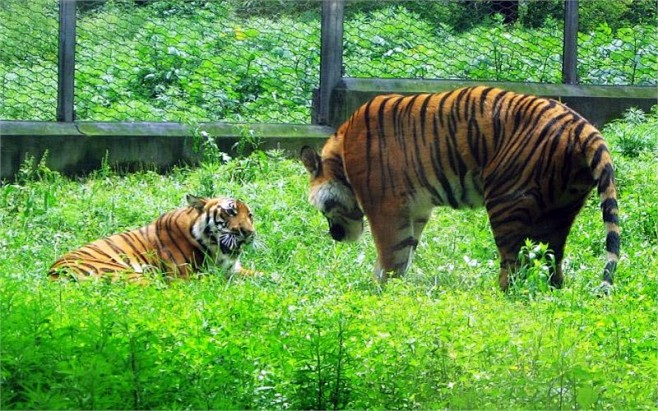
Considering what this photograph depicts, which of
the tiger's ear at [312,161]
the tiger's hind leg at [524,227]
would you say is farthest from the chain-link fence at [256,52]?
the tiger's hind leg at [524,227]

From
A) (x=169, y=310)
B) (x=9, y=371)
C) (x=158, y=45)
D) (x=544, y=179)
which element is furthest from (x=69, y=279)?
(x=158, y=45)

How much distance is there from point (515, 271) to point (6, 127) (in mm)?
4657

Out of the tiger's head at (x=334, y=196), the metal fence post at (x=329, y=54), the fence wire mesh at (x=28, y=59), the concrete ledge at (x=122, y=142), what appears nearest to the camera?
the tiger's head at (x=334, y=196)

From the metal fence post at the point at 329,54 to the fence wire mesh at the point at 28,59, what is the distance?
2245 millimetres

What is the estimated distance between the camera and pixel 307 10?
Answer: 11.2m

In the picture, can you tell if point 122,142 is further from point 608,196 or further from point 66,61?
point 608,196

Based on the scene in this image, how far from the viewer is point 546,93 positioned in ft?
35.9

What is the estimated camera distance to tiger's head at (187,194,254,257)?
23.7ft

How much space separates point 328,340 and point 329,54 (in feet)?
20.9

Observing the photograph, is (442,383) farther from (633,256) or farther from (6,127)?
(6,127)

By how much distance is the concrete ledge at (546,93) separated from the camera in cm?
1045

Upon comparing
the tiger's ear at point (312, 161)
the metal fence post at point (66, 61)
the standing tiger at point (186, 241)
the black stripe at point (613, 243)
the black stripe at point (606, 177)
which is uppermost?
the metal fence post at point (66, 61)

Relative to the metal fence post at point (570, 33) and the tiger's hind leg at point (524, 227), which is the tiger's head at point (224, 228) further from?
the metal fence post at point (570, 33)

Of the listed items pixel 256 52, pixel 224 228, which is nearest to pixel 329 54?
pixel 256 52
